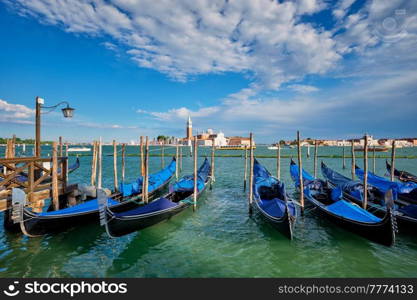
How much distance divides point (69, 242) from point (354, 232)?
23.1 ft

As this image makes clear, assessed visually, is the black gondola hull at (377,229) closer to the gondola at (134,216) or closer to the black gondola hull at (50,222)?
the gondola at (134,216)

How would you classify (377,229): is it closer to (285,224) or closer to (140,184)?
(285,224)

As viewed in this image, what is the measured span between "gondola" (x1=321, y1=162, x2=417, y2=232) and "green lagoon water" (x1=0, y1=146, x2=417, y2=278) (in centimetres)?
37

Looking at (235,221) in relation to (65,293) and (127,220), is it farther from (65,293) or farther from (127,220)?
(65,293)

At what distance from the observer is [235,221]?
732 centimetres

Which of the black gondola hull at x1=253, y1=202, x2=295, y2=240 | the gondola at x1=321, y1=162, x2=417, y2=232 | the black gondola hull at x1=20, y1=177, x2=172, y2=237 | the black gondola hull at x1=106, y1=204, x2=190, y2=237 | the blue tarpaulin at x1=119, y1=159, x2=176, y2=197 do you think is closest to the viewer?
the black gondola hull at x1=106, y1=204, x2=190, y2=237

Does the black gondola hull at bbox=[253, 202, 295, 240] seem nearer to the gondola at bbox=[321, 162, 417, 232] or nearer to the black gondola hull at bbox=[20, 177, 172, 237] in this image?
the gondola at bbox=[321, 162, 417, 232]

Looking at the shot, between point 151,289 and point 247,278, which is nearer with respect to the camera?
point 151,289

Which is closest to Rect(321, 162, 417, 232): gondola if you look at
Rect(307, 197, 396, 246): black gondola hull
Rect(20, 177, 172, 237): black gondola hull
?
Rect(307, 197, 396, 246): black gondola hull

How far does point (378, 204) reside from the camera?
812cm

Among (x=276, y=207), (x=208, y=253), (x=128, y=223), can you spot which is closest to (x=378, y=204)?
(x=276, y=207)

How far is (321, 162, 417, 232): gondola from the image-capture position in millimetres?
5785

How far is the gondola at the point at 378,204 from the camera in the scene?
228 inches

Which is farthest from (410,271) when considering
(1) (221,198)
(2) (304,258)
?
(1) (221,198)
